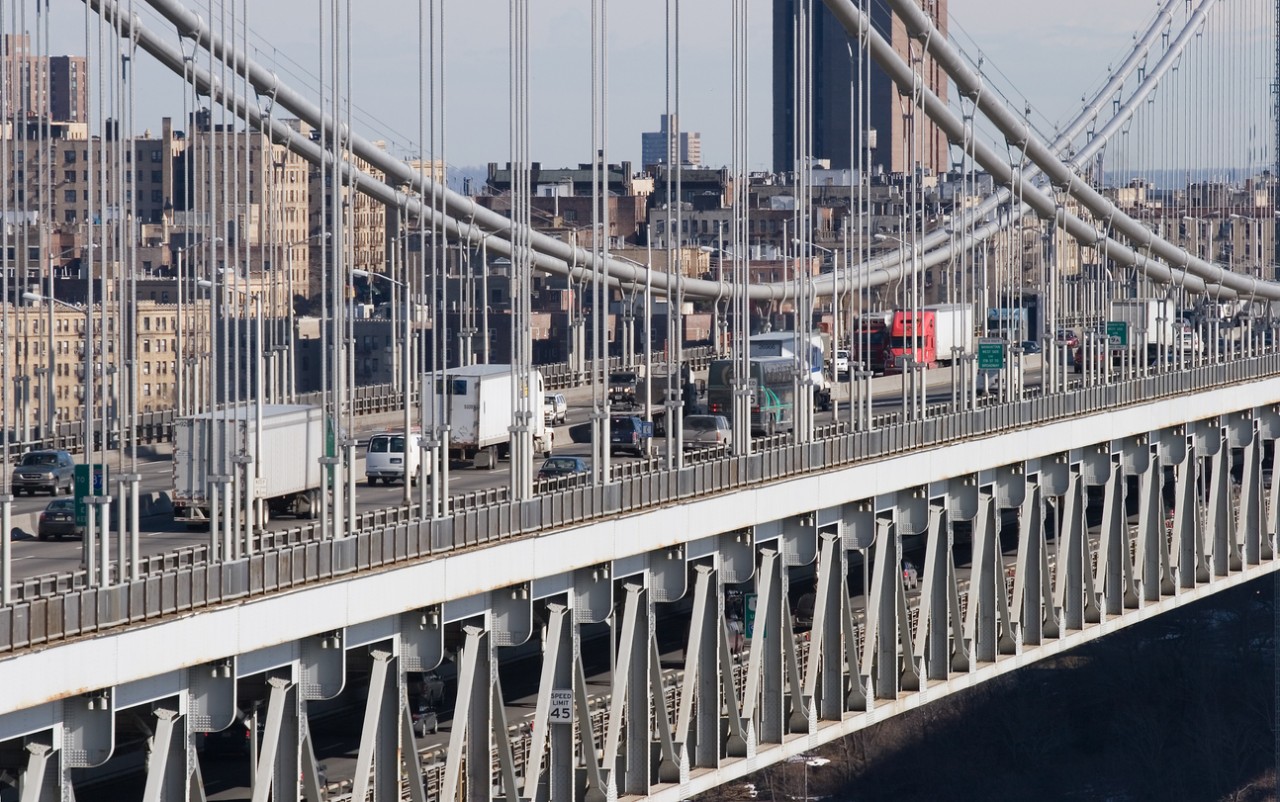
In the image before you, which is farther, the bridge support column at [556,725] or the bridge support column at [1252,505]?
the bridge support column at [1252,505]

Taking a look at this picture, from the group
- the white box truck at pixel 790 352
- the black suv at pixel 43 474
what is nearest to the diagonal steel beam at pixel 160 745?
the black suv at pixel 43 474

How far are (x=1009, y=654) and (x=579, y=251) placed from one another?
2288 centimetres

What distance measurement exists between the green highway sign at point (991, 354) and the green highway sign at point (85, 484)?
126ft

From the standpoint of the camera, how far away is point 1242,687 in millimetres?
107812

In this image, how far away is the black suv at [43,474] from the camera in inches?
1907

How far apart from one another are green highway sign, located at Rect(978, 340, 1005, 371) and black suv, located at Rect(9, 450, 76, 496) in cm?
2751

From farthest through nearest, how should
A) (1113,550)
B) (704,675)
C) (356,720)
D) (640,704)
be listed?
(1113,550) → (356,720) → (704,675) → (640,704)

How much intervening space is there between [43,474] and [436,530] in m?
15.6

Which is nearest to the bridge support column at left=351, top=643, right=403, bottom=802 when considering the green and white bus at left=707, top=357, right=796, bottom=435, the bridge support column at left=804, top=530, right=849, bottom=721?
the bridge support column at left=804, top=530, right=849, bottom=721

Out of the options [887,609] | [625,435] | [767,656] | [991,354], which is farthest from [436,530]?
[991,354]

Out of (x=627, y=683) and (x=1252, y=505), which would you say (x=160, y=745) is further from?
(x=1252, y=505)

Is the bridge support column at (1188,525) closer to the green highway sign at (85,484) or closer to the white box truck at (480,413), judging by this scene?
the white box truck at (480,413)

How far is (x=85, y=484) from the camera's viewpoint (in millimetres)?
31938

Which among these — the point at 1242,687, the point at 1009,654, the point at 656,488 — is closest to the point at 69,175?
the point at 1242,687
